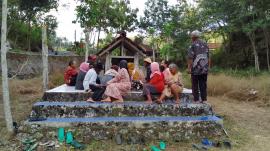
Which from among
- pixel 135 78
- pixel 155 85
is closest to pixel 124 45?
pixel 135 78

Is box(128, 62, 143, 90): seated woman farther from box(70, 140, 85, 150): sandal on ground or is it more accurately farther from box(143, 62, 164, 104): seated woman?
box(70, 140, 85, 150): sandal on ground

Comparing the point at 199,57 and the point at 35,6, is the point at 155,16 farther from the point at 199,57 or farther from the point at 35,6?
the point at 199,57

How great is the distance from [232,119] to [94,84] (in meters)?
3.76

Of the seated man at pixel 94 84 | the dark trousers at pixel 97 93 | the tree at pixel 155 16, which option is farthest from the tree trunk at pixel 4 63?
the tree at pixel 155 16

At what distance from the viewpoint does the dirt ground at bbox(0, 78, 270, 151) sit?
6.37 m

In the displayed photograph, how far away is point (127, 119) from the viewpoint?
7.02 meters

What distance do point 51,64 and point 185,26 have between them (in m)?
12.6

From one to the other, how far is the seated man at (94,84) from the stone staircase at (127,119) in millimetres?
271

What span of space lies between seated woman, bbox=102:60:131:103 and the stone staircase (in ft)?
0.84

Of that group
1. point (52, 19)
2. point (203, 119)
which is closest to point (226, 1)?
point (52, 19)

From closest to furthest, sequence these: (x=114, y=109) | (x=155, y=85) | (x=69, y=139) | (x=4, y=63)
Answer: (x=69, y=139), (x=4, y=63), (x=114, y=109), (x=155, y=85)

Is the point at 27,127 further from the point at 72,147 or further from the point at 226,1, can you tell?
the point at 226,1

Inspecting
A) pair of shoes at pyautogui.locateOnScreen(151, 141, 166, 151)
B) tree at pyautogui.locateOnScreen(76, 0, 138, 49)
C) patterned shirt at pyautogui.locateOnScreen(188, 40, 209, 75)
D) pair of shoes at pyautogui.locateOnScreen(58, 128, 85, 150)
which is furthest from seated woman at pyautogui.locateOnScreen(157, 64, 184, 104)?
tree at pyautogui.locateOnScreen(76, 0, 138, 49)

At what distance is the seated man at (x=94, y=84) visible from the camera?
26.0ft
